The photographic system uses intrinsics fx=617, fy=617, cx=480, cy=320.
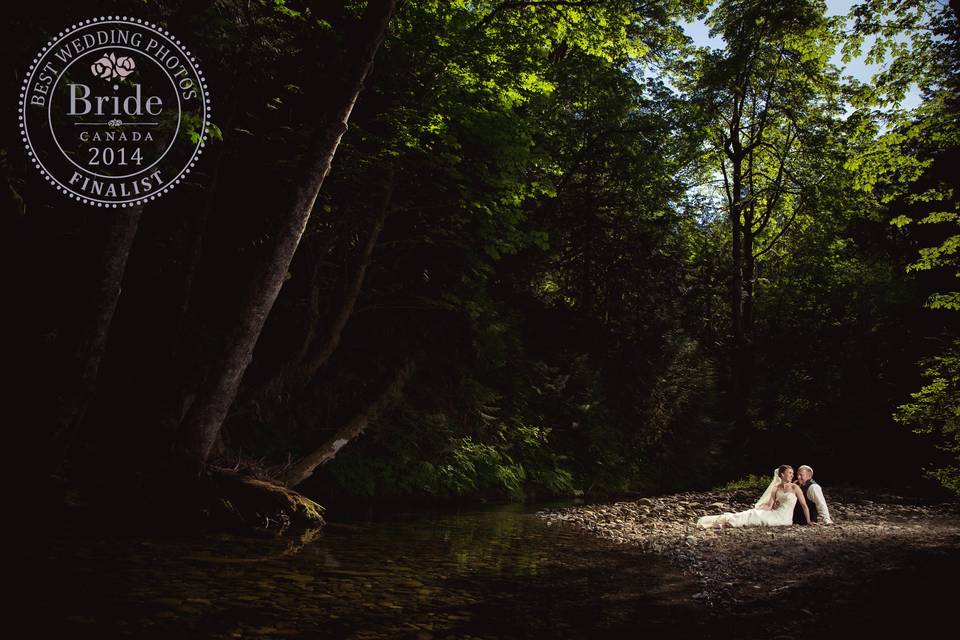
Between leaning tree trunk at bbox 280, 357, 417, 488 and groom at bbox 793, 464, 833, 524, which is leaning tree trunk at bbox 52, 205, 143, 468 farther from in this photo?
groom at bbox 793, 464, 833, 524

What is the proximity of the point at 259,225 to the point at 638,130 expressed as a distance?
14208mm

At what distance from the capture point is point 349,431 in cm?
1309

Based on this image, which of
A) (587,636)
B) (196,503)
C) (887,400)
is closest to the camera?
(587,636)

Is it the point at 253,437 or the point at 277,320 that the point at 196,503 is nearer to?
the point at 253,437

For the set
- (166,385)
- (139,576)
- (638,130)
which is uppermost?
(638,130)

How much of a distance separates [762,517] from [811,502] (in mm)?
2066

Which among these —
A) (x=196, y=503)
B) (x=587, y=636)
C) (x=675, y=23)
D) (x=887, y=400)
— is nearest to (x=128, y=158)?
(x=196, y=503)

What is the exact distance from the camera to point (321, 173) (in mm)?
9281

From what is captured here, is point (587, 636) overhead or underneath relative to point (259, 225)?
underneath

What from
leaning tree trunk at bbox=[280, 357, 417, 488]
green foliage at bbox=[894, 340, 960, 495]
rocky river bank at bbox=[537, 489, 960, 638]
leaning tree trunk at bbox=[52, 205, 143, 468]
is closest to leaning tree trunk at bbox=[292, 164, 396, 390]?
leaning tree trunk at bbox=[280, 357, 417, 488]

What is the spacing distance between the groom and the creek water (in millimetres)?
5041

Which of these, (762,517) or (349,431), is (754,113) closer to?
(762,517)
